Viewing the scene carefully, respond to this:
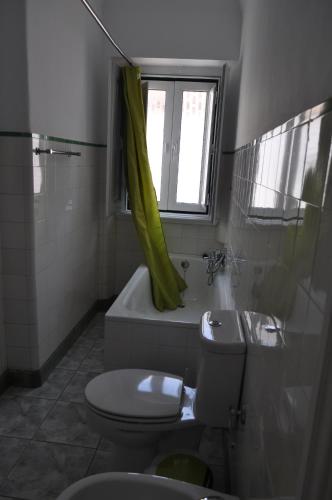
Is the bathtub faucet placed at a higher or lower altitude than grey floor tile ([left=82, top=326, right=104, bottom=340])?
higher

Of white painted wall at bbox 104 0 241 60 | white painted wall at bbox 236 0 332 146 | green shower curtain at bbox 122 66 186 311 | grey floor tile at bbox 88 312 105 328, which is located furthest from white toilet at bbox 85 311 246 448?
white painted wall at bbox 104 0 241 60

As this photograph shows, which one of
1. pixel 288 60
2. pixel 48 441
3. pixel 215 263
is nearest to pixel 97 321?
pixel 215 263

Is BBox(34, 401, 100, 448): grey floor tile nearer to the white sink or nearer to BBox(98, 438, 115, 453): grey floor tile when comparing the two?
BBox(98, 438, 115, 453): grey floor tile

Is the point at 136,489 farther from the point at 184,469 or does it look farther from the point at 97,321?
the point at 97,321

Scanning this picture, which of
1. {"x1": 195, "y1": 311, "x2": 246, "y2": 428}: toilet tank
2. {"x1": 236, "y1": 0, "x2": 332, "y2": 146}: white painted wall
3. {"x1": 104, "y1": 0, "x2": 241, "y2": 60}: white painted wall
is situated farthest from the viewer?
{"x1": 104, "y1": 0, "x2": 241, "y2": 60}: white painted wall

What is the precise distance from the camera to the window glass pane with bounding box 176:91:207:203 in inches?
136

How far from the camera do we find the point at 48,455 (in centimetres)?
193

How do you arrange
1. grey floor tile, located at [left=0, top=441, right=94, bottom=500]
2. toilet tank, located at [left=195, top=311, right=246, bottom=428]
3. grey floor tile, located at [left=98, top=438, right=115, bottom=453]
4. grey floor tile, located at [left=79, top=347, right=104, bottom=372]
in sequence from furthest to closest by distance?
grey floor tile, located at [left=79, top=347, right=104, bottom=372]
grey floor tile, located at [left=98, top=438, right=115, bottom=453]
grey floor tile, located at [left=0, top=441, right=94, bottom=500]
toilet tank, located at [left=195, top=311, right=246, bottom=428]

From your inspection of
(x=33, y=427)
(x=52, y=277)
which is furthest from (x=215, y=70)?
(x=33, y=427)

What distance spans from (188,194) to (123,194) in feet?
1.94

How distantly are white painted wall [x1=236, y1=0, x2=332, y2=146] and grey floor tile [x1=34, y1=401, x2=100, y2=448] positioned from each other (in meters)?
1.73

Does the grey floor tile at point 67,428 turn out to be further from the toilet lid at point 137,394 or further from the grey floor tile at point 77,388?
the toilet lid at point 137,394

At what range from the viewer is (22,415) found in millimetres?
2189

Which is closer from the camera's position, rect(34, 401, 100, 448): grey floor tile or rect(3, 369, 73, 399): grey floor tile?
rect(34, 401, 100, 448): grey floor tile
